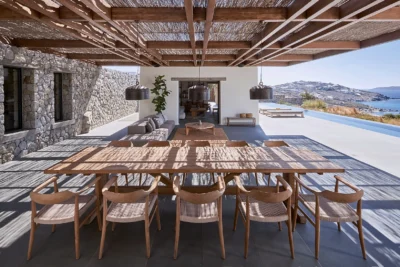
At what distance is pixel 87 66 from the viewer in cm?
1012

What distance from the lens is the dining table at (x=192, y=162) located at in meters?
3.14

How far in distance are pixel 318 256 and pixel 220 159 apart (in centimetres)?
149

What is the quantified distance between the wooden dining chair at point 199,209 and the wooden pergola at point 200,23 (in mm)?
1858

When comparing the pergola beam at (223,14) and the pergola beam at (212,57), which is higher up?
the pergola beam at (212,57)

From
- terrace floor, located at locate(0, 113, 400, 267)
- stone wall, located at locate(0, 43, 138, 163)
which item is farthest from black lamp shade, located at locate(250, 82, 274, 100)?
stone wall, located at locate(0, 43, 138, 163)

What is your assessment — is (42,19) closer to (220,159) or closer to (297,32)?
(220,159)

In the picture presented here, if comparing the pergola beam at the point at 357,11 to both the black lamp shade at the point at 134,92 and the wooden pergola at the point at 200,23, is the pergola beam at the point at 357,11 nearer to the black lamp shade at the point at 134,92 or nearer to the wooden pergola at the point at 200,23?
the wooden pergola at the point at 200,23

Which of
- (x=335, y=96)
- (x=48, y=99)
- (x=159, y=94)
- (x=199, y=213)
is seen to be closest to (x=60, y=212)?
(x=199, y=213)

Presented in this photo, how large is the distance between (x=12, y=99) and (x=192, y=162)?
5381mm

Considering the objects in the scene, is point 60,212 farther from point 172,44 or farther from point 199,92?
point 172,44

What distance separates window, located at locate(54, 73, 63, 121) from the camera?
8766mm

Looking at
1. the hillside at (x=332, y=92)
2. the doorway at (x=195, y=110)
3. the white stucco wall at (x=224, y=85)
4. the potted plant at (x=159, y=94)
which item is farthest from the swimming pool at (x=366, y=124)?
the potted plant at (x=159, y=94)

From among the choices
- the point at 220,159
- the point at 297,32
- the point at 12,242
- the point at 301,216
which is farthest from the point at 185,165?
the point at 297,32

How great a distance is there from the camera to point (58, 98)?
351 inches
